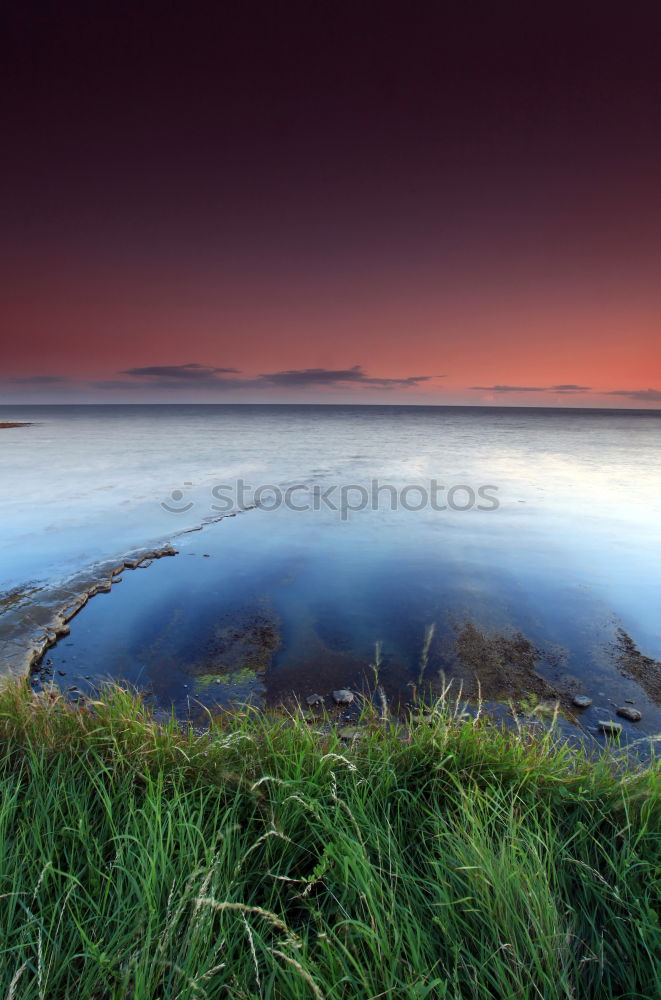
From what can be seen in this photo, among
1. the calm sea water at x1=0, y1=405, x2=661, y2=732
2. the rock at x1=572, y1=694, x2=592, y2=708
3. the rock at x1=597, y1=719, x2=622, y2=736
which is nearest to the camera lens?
the rock at x1=597, y1=719, x2=622, y2=736

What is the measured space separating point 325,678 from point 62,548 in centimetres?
833

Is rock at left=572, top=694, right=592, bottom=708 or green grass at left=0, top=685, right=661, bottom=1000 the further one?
rock at left=572, top=694, right=592, bottom=708

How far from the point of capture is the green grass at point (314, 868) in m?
1.91

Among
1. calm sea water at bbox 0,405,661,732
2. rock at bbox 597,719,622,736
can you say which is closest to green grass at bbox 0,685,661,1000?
rock at bbox 597,719,622,736

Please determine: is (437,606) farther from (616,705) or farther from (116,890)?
(116,890)

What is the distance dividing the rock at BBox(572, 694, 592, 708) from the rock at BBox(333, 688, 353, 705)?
9.08 ft

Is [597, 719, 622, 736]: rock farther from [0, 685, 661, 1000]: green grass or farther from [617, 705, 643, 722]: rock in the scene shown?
[0, 685, 661, 1000]: green grass

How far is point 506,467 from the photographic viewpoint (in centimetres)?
3012

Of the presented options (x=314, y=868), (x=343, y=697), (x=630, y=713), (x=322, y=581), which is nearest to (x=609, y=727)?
(x=630, y=713)

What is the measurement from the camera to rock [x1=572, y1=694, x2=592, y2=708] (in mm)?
5738

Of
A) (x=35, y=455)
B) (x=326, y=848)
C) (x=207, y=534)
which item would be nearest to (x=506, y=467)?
(x=207, y=534)

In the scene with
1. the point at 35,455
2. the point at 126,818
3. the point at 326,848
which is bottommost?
the point at 35,455

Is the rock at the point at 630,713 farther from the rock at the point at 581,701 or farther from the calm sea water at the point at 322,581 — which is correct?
the rock at the point at 581,701

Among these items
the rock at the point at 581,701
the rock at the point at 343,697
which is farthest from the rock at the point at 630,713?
the rock at the point at 343,697
